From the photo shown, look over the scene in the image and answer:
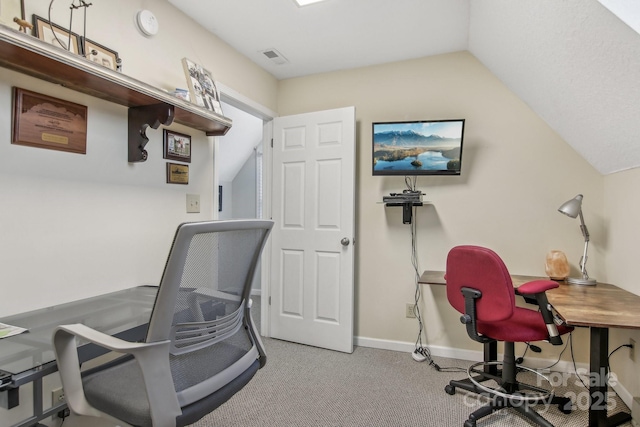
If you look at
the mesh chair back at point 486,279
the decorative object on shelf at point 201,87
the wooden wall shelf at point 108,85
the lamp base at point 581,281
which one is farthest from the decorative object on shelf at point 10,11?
the lamp base at point 581,281

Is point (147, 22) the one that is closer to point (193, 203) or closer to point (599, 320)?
point (193, 203)

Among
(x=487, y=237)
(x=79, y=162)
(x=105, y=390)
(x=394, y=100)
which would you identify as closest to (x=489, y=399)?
(x=487, y=237)

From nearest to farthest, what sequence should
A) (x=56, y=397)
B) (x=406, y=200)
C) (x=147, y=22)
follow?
(x=56, y=397), (x=147, y=22), (x=406, y=200)

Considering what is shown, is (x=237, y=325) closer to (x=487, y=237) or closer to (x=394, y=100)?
(x=487, y=237)

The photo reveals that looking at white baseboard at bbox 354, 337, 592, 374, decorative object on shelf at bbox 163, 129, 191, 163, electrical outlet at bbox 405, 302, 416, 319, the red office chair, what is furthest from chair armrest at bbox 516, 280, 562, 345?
decorative object on shelf at bbox 163, 129, 191, 163

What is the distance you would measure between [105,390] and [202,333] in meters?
0.33

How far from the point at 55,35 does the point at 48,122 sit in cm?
38

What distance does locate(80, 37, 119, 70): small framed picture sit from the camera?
1615 mm

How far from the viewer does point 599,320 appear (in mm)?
1460

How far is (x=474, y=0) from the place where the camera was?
2.08 metres

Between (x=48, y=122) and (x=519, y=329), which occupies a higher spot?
(x=48, y=122)

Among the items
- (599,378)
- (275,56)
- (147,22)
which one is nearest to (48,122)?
(147,22)

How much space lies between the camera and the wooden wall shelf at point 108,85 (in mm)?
1219

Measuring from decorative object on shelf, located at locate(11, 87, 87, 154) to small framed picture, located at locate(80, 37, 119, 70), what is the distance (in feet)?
0.78
